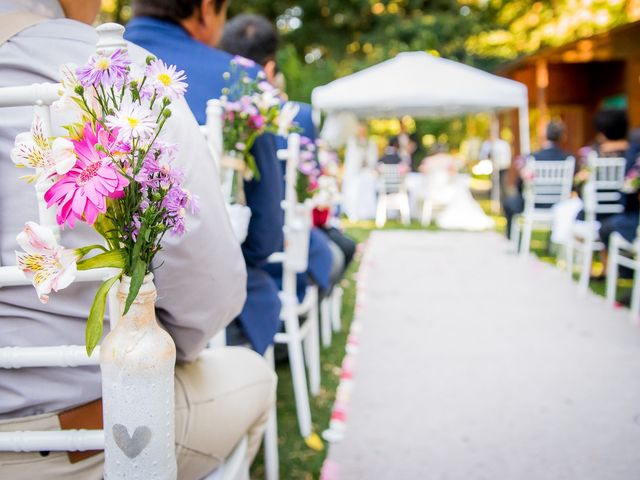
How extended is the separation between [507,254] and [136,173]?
8.01m

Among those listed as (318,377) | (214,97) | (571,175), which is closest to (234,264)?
(214,97)

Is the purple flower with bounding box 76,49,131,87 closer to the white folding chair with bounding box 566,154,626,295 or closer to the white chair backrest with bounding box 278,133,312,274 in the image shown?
the white chair backrest with bounding box 278,133,312,274

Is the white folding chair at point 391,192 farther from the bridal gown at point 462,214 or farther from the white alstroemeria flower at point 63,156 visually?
the white alstroemeria flower at point 63,156

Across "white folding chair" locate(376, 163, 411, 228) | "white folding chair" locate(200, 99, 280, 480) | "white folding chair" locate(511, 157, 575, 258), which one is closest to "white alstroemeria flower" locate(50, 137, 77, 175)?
"white folding chair" locate(200, 99, 280, 480)

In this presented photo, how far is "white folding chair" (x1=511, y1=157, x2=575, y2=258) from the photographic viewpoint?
7.33 meters

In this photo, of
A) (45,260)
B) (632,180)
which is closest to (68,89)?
(45,260)

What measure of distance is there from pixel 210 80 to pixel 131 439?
4.81 ft

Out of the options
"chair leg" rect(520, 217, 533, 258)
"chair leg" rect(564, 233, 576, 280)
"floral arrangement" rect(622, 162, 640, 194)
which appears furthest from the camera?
"chair leg" rect(520, 217, 533, 258)

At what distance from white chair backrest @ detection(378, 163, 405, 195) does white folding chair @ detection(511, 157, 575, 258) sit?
180 inches

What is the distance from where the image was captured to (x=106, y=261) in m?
0.95

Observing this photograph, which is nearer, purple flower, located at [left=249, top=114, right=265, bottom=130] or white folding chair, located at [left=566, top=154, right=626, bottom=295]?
purple flower, located at [left=249, top=114, right=265, bottom=130]

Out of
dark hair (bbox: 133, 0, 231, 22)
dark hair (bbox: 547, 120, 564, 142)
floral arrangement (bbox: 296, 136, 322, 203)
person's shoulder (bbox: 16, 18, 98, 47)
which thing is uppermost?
dark hair (bbox: 133, 0, 231, 22)

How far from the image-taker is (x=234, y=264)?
1.30 metres

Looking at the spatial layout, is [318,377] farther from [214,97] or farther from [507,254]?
[507,254]
